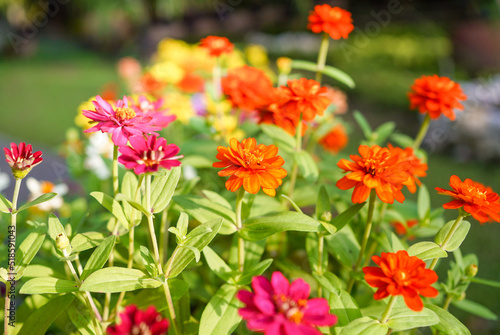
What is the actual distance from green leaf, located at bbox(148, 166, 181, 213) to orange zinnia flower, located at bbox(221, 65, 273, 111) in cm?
38

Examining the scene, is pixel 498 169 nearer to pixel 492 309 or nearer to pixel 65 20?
pixel 492 309

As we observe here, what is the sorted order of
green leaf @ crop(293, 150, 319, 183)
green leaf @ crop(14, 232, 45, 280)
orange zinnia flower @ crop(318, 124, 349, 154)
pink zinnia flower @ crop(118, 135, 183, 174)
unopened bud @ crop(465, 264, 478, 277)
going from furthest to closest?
orange zinnia flower @ crop(318, 124, 349, 154)
green leaf @ crop(293, 150, 319, 183)
unopened bud @ crop(465, 264, 478, 277)
green leaf @ crop(14, 232, 45, 280)
pink zinnia flower @ crop(118, 135, 183, 174)

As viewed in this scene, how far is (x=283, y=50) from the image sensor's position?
21.9 ft

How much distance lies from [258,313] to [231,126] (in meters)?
1.02

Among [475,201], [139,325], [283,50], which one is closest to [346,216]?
[475,201]

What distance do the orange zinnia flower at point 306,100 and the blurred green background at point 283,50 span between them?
4.31 feet

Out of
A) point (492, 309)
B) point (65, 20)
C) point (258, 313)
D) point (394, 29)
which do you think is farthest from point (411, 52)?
point (65, 20)

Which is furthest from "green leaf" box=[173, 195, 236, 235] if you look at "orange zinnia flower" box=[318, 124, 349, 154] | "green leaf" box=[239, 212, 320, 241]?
"orange zinnia flower" box=[318, 124, 349, 154]

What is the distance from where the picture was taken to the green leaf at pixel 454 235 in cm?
76

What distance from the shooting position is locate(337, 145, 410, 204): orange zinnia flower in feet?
2.35

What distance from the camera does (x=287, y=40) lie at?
707cm

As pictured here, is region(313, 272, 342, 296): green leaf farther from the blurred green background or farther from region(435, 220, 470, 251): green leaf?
the blurred green background

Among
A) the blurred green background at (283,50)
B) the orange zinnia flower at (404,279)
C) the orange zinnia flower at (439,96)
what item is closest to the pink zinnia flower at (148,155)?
the orange zinnia flower at (404,279)

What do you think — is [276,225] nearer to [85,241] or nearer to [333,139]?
[85,241]
